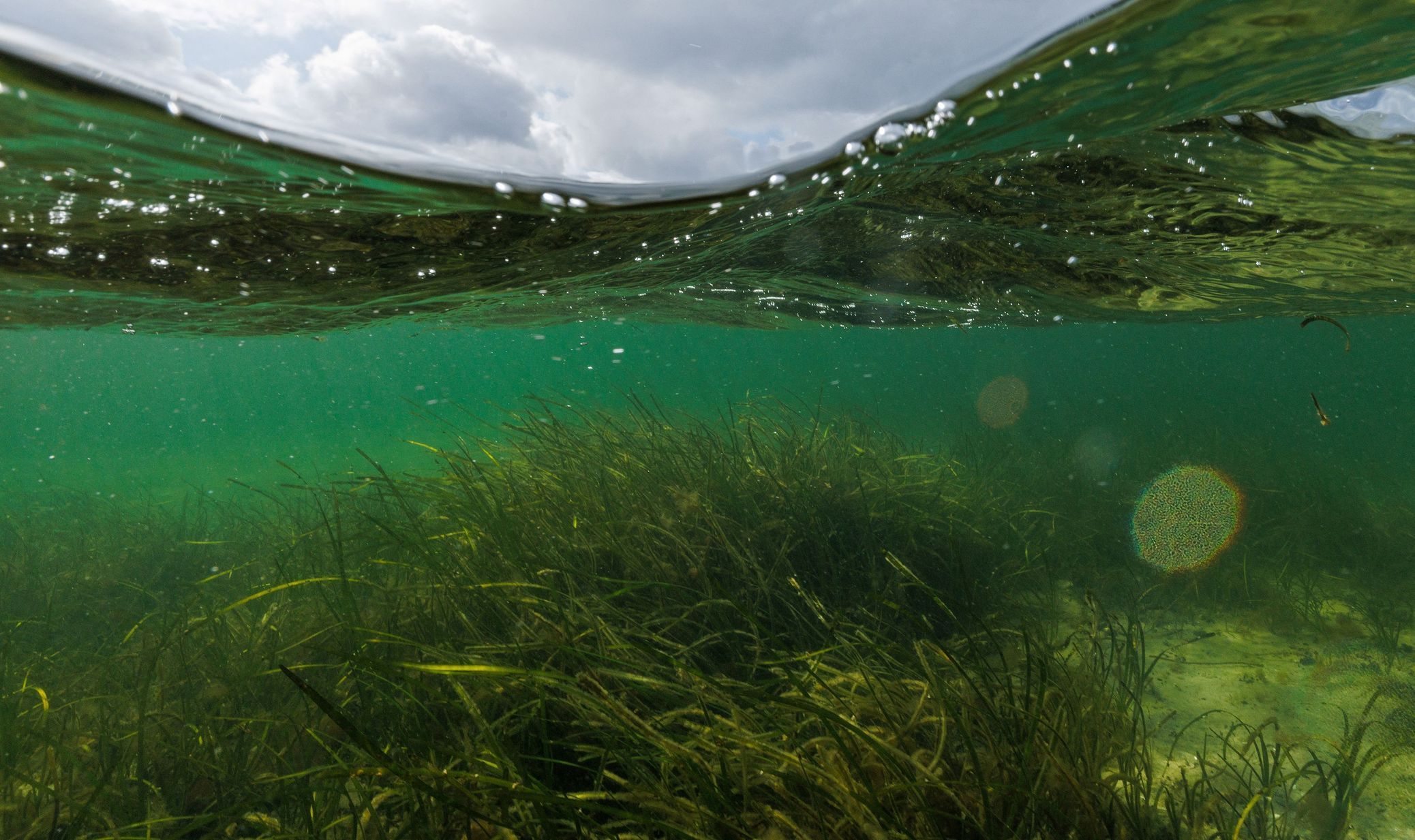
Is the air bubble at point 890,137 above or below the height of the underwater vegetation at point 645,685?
above

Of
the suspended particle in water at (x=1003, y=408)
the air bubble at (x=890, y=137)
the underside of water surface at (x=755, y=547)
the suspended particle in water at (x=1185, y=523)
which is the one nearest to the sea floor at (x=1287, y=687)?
the underside of water surface at (x=755, y=547)

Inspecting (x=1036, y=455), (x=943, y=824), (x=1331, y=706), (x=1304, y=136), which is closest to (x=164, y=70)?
(x=943, y=824)

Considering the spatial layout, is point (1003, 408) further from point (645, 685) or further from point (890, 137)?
point (645, 685)

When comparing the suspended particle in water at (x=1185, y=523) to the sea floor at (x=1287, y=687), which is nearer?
the sea floor at (x=1287, y=687)

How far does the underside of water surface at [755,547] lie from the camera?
9.18ft

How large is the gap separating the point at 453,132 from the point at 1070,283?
11.9 meters

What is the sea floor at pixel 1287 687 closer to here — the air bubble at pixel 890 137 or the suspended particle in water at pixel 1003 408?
the air bubble at pixel 890 137

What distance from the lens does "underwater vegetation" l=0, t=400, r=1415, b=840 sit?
2596 millimetres

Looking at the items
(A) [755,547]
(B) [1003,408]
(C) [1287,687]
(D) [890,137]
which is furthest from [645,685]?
(B) [1003,408]

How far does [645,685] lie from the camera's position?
310 centimetres

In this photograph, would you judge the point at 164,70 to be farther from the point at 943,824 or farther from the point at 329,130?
the point at 943,824

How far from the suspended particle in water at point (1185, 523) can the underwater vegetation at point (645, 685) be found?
78cm

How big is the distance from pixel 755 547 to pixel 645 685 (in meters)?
2.48

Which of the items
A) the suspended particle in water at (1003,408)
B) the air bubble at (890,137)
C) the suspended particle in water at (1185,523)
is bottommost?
the suspended particle in water at (1003,408)
